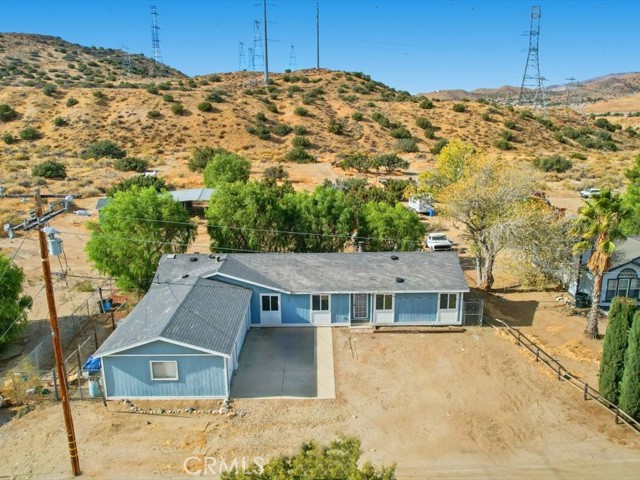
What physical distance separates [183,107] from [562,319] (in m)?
71.0

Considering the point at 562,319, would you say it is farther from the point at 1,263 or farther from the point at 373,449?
the point at 1,263

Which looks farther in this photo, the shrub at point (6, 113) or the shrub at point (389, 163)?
the shrub at point (6, 113)

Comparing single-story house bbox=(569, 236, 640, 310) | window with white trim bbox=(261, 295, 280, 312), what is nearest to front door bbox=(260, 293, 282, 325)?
window with white trim bbox=(261, 295, 280, 312)

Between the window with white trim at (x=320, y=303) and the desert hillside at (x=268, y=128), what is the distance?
33.6 meters

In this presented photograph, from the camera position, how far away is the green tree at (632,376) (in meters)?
17.6

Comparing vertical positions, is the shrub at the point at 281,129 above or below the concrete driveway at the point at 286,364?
above

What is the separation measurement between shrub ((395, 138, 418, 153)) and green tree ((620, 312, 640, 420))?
60.5m

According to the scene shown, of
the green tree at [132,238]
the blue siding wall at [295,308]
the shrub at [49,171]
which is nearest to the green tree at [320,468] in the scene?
the blue siding wall at [295,308]

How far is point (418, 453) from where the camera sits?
16.8 m

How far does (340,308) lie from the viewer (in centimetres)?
2542

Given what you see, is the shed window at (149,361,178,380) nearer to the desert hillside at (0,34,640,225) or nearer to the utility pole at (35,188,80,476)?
the utility pole at (35,188,80,476)

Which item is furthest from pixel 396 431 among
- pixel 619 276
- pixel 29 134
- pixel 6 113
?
pixel 6 113

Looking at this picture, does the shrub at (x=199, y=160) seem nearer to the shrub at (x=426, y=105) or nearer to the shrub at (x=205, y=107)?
the shrub at (x=205, y=107)

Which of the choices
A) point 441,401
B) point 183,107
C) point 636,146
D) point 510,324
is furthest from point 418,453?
point 636,146
